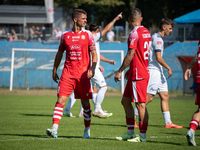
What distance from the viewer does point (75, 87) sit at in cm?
634

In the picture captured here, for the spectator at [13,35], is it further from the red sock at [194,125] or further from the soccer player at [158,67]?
the red sock at [194,125]

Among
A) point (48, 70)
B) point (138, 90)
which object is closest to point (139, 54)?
point (138, 90)

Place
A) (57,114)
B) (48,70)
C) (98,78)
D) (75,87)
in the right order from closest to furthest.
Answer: (57,114)
(75,87)
(98,78)
(48,70)

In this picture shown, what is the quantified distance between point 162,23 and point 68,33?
2622 millimetres

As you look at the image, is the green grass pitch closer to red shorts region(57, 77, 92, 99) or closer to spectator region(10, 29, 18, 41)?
red shorts region(57, 77, 92, 99)

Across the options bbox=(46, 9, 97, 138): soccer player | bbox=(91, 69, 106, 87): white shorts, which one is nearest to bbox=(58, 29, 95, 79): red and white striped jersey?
bbox=(46, 9, 97, 138): soccer player

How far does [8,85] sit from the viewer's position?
754 inches

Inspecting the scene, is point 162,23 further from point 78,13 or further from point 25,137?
point 25,137

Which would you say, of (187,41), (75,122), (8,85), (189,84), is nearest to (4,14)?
(8,85)

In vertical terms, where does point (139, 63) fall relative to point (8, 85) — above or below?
above

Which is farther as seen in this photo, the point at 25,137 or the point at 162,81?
the point at 162,81

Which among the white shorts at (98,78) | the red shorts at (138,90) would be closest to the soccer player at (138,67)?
the red shorts at (138,90)

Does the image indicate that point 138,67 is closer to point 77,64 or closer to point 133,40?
point 133,40

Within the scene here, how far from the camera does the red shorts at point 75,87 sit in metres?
6.24
